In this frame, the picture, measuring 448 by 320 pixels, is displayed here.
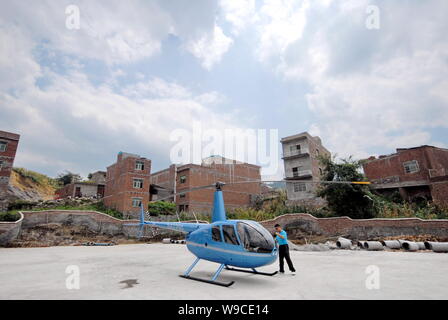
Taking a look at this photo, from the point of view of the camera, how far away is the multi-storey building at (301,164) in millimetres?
30953

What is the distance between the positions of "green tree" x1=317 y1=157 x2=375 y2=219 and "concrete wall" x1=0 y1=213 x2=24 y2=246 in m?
25.4

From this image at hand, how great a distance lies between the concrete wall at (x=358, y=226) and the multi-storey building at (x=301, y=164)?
12.0 m

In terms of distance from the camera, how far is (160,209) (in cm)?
2853

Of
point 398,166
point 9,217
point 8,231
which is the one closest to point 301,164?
point 398,166

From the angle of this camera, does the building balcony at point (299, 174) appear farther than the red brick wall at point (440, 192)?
Yes

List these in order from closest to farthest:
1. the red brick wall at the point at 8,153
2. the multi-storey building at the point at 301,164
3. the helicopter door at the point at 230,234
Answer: the helicopter door at the point at 230,234, the red brick wall at the point at 8,153, the multi-storey building at the point at 301,164

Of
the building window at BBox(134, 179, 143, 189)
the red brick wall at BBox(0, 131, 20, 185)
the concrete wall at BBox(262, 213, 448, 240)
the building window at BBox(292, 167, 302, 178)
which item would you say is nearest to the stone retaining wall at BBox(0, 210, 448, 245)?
the concrete wall at BBox(262, 213, 448, 240)

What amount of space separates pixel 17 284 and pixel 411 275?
10333mm

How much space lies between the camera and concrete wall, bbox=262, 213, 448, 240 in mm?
13945

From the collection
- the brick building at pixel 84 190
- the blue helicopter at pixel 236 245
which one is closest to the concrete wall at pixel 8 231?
the brick building at pixel 84 190

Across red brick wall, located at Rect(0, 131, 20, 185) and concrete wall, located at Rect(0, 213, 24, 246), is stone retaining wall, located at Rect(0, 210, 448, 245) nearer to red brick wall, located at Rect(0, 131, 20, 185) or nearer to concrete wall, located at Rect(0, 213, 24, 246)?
concrete wall, located at Rect(0, 213, 24, 246)

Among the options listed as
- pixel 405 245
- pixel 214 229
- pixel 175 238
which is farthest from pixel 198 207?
pixel 214 229

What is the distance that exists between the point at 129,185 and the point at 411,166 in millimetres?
A: 32642

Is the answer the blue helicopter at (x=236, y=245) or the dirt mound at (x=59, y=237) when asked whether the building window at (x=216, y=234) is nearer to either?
the blue helicopter at (x=236, y=245)
